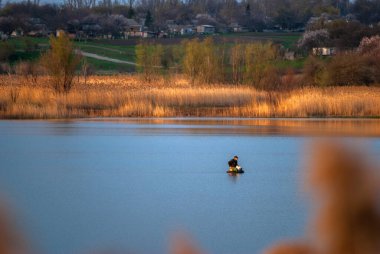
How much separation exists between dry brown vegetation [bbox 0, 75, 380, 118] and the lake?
108cm

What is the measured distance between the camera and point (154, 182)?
1270 cm

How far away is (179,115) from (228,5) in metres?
113

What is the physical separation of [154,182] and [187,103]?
1375 cm

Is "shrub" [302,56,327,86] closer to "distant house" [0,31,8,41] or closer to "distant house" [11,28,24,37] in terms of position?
"distant house" [0,31,8,41]

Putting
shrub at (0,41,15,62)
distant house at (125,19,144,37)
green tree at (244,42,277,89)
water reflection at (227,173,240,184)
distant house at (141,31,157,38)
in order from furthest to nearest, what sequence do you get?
distant house at (125,19,144,37) < distant house at (141,31,157,38) < shrub at (0,41,15,62) < green tree at (244,42,277,89) < water reflection at (227,173,240,184)

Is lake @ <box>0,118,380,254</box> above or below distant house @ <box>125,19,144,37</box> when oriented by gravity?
above

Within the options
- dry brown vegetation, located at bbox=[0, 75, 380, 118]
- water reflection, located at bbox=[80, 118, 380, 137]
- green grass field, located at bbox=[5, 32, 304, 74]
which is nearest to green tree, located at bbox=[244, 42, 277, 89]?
dry brown vegetation, located at bbox=[0, 75, 380, 118]

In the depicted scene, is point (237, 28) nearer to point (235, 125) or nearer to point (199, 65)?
point (199, 65)

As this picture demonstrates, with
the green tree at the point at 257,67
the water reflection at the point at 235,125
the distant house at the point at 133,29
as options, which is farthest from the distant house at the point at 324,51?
the distant house at the point at 133,29

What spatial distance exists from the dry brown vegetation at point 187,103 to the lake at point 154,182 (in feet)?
3.55

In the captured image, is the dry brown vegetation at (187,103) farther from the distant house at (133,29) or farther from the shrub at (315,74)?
the distant house at (133,29)

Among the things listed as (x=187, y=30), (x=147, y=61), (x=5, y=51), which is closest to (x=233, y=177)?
(x=147, y=61)

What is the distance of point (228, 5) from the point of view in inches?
5389

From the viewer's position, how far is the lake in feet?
26.4
